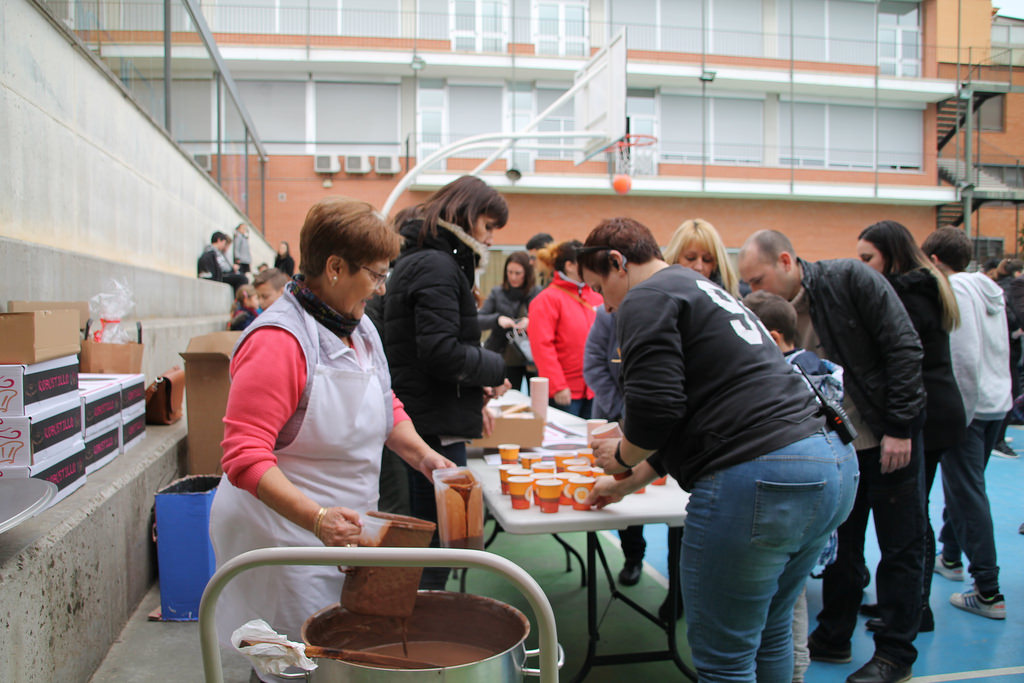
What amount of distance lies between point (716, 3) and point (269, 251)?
15.2 metres

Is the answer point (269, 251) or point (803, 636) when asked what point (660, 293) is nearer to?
point (803, 636)

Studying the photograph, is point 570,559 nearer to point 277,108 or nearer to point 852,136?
point 277,108

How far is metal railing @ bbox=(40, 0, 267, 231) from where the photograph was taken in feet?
14.1

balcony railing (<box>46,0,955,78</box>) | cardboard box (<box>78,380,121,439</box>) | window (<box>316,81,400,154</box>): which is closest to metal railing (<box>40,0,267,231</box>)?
cardboard box (<box>78,380,121,439</box>)

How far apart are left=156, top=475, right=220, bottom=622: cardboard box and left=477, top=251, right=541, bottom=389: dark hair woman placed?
3.23 metres

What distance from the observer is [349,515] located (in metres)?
1.40

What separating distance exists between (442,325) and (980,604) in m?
3.02

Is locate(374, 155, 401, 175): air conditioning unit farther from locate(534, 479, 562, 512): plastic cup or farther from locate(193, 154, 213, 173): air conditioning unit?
locate(534, 479, 562, 512): plastic cup

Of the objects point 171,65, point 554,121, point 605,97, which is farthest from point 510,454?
point 554,121

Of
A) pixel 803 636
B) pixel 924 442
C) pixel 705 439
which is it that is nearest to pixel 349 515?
pixel 705 439

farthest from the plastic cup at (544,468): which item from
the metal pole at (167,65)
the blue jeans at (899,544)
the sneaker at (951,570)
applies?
the metal pole at (167,65)

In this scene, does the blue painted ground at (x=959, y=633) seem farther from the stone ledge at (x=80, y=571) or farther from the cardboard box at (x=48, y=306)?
the cardboard box at (x=48, y=306)

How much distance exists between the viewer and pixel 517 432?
3.09 meters

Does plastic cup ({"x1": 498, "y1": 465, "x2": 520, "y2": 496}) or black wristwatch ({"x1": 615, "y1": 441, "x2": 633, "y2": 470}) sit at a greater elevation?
black wristwatch ({"x1": 615, "y1": 441, "x2": 633, "y2": 470})
